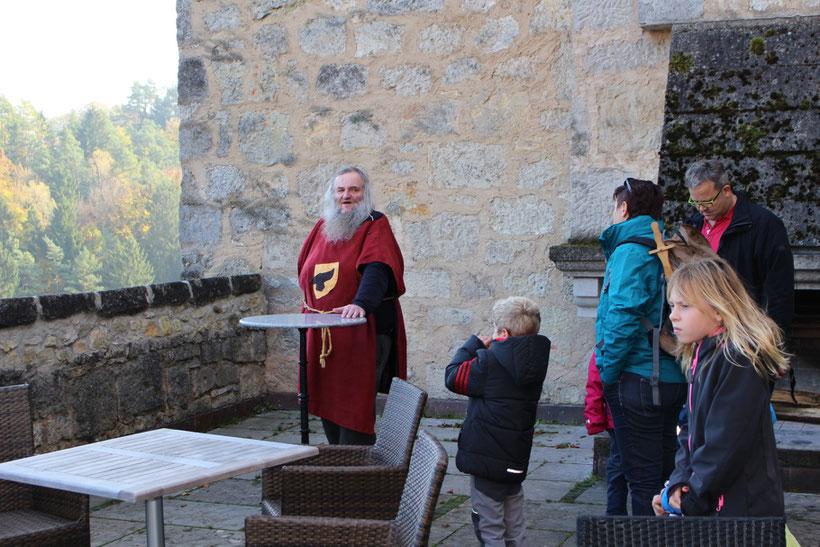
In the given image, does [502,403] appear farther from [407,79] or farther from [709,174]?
[407,79]

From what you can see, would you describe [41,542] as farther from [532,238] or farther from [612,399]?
[532,238]

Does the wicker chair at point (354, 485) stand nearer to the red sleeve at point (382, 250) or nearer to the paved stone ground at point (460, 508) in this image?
the paved stone ground at point (460, 508)

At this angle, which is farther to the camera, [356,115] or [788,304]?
[356,115]

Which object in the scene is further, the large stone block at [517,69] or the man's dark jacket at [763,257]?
the large stone block at [517,69]

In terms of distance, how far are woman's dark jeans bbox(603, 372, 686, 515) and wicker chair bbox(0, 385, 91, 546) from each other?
178 centimetres

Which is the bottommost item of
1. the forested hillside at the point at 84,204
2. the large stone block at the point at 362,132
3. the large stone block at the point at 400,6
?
the forested hillside at the point at 84,204

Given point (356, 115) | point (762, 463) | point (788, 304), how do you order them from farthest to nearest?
point (356, 115), point (788, 304), point (762, 463)

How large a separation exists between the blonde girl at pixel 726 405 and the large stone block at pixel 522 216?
11.6 ft

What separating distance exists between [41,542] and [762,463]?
6.68 ft

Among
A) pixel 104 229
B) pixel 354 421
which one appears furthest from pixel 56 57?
pixel 354 421

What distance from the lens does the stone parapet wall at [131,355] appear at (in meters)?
4.29

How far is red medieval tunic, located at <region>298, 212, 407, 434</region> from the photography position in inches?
149

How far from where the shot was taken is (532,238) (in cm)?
569

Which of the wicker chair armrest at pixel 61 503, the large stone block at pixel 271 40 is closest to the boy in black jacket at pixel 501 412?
the wicker chair armrest at pixel 61 503
